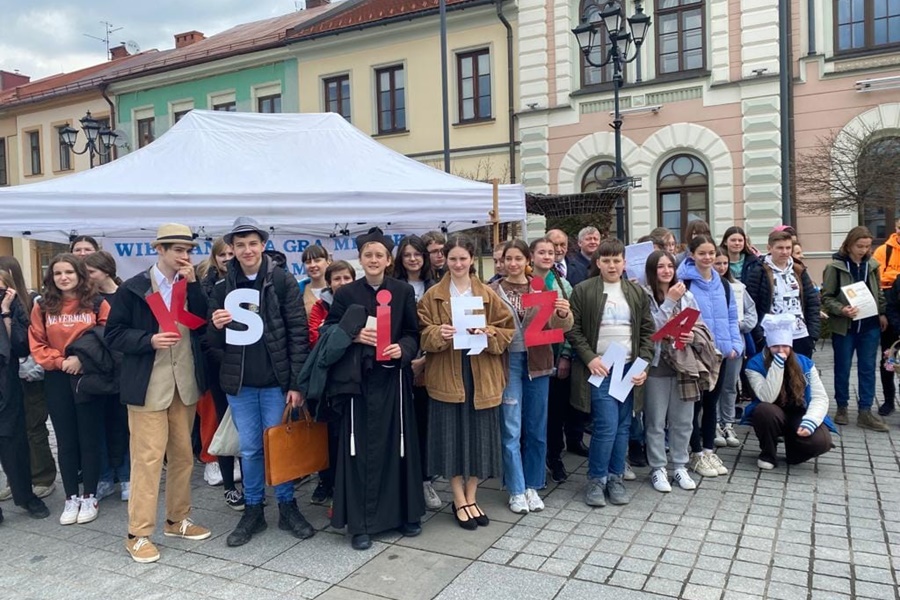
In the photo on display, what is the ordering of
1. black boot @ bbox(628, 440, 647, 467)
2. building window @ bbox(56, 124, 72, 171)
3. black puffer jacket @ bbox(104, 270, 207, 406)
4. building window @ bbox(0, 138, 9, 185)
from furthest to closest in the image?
building window @ bbox(0, 138, 9, 185) → building window @ bbox(56, 124, 72, 171) → black boot @ bbox(628, 440, 647, 467) → black puffer jacket @ bbox(104, 270, 207, 406)

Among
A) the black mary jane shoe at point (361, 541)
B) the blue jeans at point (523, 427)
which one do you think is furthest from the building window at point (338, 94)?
the black mary jane shoe at point (361, 541)

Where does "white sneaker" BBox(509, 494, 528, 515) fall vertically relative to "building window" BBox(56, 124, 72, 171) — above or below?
below

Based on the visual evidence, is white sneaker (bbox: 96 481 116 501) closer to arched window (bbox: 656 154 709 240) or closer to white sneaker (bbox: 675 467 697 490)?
white sneaker (bbox: 675 467 697 490)

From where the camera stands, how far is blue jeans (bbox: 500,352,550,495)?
4516mm

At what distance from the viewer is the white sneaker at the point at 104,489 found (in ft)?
16.8

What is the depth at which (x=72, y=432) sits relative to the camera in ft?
15.7

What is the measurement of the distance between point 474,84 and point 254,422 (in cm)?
1597

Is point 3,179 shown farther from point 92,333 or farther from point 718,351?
point 718,351

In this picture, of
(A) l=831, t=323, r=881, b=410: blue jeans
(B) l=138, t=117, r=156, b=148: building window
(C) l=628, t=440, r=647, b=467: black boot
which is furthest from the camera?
(B) l=138, t=117, r=156, b=148: building window

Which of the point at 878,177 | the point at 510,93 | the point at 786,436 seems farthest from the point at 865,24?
the point at 786,436

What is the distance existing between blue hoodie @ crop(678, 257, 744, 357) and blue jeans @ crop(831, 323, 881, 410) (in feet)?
6.80

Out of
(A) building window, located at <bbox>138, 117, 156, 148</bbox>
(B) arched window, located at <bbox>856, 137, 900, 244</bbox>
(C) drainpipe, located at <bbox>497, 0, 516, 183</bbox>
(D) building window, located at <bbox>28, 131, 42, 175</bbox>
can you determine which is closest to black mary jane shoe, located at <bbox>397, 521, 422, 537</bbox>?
(B) arched window, located at <bbox>856, 137, 900, 244</bbox>

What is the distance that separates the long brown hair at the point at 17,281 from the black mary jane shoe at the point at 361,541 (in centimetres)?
285

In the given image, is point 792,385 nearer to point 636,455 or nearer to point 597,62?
point 636,455
